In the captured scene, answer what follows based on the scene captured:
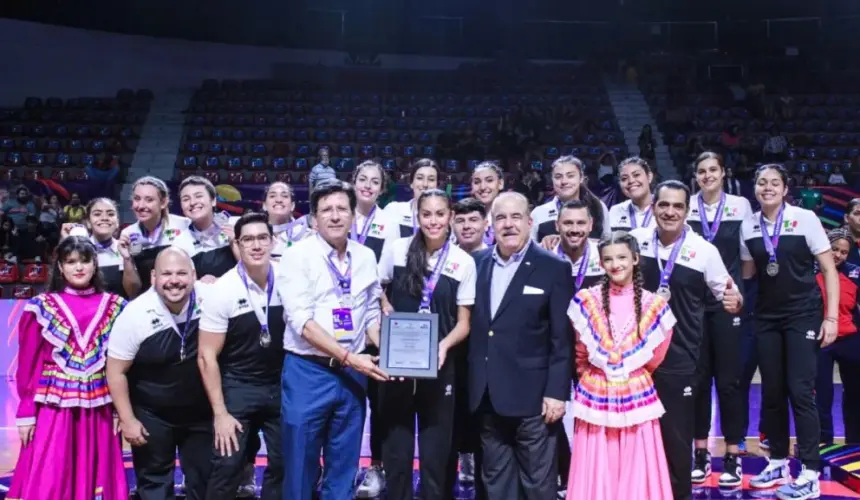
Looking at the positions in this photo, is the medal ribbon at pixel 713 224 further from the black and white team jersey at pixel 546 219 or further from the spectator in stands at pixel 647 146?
the spectator in stands at pixel 647 146

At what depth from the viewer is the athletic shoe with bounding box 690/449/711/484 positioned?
4.64 metres

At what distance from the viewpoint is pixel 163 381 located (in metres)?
3.81

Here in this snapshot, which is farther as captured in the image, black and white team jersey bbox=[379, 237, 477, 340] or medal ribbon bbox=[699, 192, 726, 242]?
medal ribbon bbox=[699, 192, 726, 242]

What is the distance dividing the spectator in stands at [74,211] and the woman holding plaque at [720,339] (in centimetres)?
828

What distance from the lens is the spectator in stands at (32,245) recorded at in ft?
34.0

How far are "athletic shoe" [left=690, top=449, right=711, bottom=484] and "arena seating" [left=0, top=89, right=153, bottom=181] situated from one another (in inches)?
423

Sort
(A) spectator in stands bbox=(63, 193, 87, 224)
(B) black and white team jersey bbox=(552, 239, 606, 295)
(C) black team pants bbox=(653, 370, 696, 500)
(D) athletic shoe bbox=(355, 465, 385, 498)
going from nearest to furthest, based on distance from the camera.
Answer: (C) black team pants bbox=(653, 370, 696, 500) < (B) black and white team jersey bbox=(552, 239, 606, 295) < (D) athletic shoe bbox=(355, 465, 385, 498) < (A) spectator in stands bbox=(63, 193, 87, 224)

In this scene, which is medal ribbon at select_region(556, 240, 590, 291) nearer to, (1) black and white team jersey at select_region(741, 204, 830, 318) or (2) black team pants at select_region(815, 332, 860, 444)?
(1) black and white team jersey at select_region(741, 204, 830, 318)

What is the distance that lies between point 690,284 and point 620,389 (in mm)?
785

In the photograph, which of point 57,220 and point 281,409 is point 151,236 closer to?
point 281,409

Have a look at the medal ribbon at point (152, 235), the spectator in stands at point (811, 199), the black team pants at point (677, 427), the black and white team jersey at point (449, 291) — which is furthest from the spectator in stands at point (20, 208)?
the spectator in stands at point (811, 199)

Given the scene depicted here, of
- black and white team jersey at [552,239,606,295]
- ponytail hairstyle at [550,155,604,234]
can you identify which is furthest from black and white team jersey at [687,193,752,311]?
black and white team jersey at [552,239,606,295]

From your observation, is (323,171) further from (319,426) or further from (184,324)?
(319,426)

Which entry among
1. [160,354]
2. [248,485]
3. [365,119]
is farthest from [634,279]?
[365,119]
